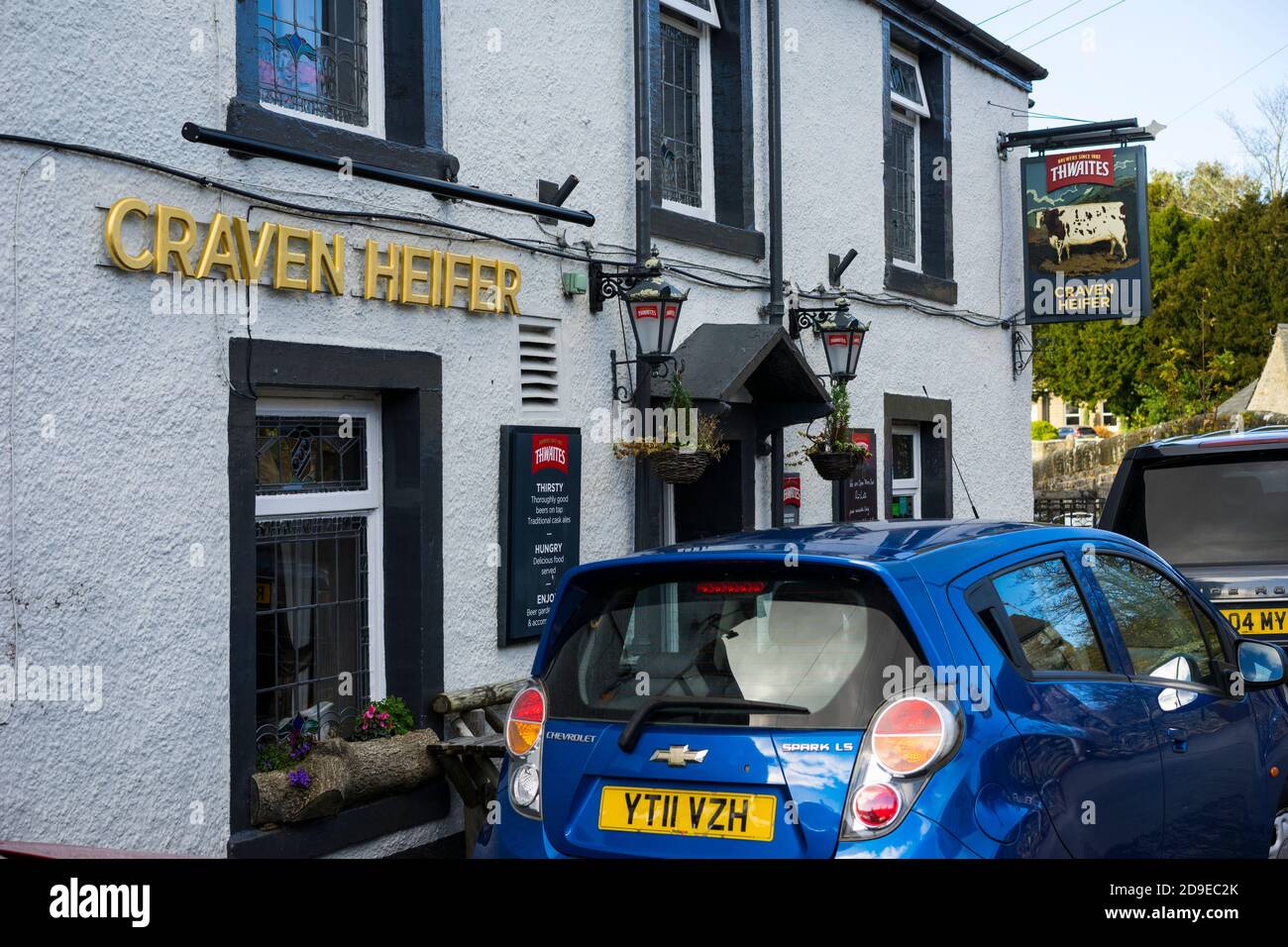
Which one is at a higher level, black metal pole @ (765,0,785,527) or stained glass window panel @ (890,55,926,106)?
stained glass window panel @ (890,55,926,106)

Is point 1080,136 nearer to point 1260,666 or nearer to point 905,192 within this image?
point 905,192

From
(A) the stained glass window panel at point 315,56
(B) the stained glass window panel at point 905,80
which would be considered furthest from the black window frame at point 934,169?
(A) the stained glass window panel at point 315,56

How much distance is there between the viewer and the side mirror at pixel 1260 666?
505 cm

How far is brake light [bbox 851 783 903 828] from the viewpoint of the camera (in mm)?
3451

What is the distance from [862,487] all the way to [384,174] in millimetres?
6293

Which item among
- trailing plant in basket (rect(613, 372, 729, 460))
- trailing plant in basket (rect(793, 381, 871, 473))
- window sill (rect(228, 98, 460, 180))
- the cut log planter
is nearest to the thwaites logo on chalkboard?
trailing plant in basket (rect(613, 372, 729, 460))

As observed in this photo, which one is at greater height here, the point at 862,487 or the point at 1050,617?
the point at 862,487

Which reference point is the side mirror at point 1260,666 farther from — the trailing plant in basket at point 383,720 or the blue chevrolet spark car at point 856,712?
the trailing plant in basket at point 383,720

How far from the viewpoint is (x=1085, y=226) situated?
1390cm

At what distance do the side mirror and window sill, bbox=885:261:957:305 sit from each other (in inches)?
304

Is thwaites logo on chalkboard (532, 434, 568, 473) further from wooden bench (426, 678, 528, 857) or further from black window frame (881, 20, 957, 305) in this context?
black window frame (881, 20, 957, 305)

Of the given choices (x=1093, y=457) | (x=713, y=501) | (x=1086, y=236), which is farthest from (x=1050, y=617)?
(x=1093, y=457)
